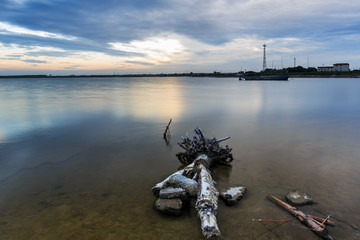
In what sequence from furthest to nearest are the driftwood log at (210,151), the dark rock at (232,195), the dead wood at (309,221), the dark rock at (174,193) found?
the driftwood log at (210,151) < the dark rock at (232,195) < the dark rock at (174,193) < the dead wood at (309,221)

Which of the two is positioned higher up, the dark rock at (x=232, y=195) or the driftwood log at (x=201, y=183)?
the driftwood log at (x=201, y=183)

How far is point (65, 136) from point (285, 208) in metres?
13.4

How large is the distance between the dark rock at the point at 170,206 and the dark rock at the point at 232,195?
1472mm

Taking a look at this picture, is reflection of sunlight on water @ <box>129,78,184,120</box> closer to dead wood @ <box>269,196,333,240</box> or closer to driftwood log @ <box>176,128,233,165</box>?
driftwood log @ <box>176,128,233,165</box>

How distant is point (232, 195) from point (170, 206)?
2.02 metres

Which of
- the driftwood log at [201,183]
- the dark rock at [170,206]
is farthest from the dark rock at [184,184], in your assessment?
the dark rock at [170,206]

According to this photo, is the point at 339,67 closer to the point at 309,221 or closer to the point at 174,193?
the point at 309,221

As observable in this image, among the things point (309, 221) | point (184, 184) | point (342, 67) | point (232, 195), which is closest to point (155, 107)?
point (184, 184)

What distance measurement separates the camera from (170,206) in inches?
235

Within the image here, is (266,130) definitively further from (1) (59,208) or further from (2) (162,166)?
(1) (59,208)

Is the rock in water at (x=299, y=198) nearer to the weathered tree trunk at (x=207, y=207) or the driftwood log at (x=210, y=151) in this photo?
the weathered tree trunk at (x=207, y=207)

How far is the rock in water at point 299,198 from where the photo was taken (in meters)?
6.32

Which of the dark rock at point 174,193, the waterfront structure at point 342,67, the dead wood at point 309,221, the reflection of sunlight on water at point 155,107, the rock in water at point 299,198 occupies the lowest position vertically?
the dead wood at point 309,221

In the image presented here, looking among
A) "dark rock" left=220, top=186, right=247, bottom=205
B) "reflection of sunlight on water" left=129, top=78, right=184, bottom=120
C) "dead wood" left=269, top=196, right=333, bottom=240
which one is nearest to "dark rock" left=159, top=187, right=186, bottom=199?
"dark rock" left=220, top=186, right=247, bottom=205
